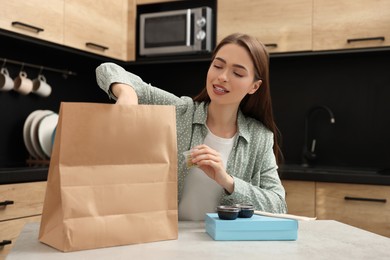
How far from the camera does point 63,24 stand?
265cm

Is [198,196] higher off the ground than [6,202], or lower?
higher

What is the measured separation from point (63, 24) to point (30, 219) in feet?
3.51

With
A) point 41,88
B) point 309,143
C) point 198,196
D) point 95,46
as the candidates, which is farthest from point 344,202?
point 41,88

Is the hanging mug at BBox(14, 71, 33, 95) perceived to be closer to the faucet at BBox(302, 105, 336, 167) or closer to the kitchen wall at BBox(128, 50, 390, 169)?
the kitchen wall at BBox(128, 50, 390, 169)

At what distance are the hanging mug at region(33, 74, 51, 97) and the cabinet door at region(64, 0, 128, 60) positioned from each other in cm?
30

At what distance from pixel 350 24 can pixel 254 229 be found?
1.87 metres

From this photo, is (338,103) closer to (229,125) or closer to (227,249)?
(229,125)

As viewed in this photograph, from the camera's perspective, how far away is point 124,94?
1312 millimetres

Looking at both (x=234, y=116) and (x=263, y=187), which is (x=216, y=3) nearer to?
(x=234, y=116)

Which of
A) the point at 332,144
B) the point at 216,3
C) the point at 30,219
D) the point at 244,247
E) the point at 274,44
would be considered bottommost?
the point at 30,219

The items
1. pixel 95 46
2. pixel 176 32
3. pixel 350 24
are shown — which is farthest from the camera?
pixel 176 32

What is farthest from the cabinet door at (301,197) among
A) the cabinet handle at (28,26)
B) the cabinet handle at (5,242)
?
the cabinet handle at (28,26)

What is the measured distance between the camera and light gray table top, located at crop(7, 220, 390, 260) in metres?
0.98

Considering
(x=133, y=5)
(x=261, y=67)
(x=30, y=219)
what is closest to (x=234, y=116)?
(x=261, y=67)
